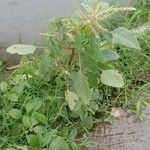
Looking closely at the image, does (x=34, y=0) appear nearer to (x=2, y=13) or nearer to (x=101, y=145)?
(x=2, y=13)

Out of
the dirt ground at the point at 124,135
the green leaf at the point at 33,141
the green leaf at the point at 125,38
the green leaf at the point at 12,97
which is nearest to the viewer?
the green leaf at the point at 125,38

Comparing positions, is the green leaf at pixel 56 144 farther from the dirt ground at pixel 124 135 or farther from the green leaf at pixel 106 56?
the green leaf at pixel 106 56

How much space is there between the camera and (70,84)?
2367 mm

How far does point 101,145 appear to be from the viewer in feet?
7.68

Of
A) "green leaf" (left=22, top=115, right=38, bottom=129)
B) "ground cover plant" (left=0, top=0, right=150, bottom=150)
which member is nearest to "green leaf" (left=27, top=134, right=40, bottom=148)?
"ground cover plant" (left=0, top=0, right=150, bottom=150)

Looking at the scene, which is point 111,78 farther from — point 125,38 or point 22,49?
point 22,49

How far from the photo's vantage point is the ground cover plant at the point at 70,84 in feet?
6.98

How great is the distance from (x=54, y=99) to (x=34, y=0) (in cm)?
82

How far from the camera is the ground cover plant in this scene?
213 cm

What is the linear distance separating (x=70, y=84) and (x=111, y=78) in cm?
29

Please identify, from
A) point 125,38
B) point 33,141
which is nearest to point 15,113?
point 33,141

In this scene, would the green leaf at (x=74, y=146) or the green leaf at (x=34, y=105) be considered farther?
the green leaf at (x=34, y=105)

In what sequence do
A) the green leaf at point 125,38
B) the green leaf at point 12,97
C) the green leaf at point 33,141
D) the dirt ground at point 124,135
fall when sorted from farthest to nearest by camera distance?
the green leaf at point 12,97
the dirt ground at point 124,135
the green leaf at point 33,141
the green leaf at point 125,38

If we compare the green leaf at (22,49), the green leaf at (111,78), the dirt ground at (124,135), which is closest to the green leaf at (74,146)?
the dirt ground at (124,135)
